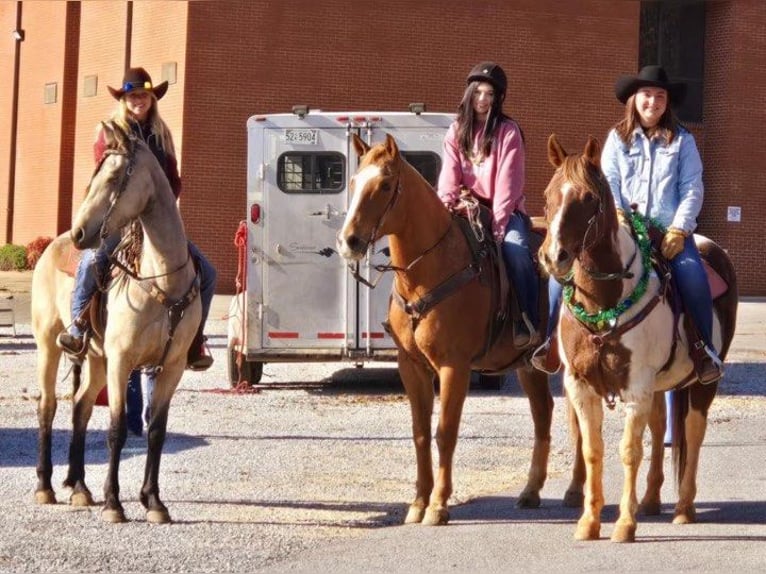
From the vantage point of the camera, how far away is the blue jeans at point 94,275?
9.78m

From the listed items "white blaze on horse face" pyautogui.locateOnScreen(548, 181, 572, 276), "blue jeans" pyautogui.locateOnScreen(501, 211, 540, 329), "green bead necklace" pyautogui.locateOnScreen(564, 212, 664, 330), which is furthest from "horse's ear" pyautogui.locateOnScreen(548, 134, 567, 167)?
"blue jeans" pyautogui.locateOnScreen(501, 211, 540, 329)

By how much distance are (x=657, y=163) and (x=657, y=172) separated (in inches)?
2.2

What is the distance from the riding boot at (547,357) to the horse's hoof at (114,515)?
273cm

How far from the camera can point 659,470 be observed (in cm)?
990

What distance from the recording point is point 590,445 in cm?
884

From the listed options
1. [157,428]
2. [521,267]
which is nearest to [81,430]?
[157,428]

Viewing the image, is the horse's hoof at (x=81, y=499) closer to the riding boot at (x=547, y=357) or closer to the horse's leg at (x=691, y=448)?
the riding boot at (x=547, y=357)

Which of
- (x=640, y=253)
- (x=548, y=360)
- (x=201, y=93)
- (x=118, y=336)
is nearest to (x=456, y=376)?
(x=548, y=360)

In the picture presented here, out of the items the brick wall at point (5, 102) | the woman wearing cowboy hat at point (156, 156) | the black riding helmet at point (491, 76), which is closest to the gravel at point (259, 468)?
the woman wearing cowboy hat at point (156, 156)

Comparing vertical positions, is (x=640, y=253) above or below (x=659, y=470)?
above

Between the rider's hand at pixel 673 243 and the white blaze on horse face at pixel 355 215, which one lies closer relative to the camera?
the white blaze on horse face at pixel 355 215

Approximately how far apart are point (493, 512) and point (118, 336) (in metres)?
2.69

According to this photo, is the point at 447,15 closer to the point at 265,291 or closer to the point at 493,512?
the point at 265,291

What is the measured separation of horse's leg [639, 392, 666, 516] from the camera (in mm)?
9852
